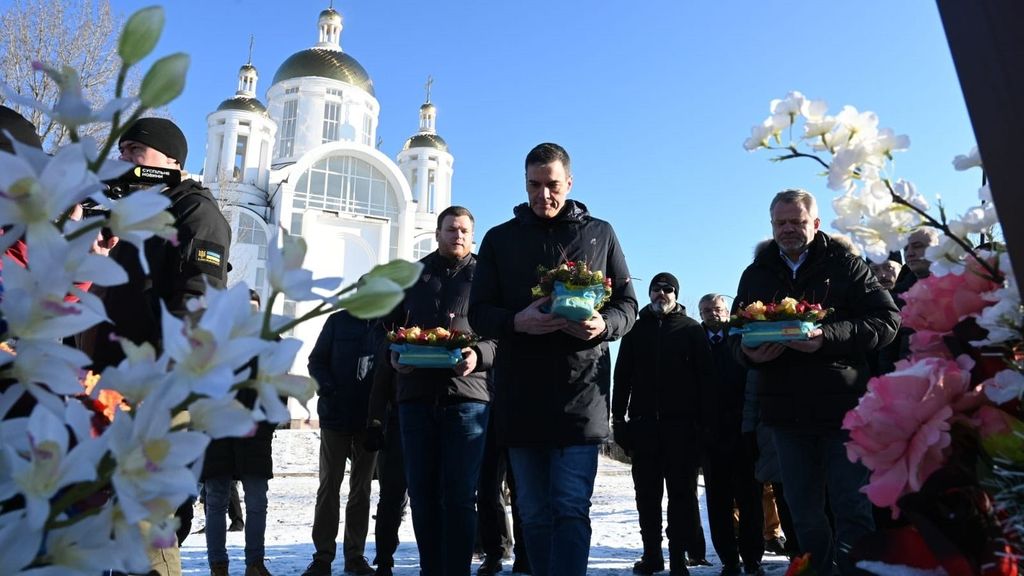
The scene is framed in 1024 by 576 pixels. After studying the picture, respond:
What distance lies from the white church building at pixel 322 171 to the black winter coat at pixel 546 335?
24797mm

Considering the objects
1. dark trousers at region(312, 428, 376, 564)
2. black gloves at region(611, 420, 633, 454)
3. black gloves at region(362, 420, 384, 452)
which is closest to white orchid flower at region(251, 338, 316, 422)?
black gloves at region(362, 420, 384, 452)

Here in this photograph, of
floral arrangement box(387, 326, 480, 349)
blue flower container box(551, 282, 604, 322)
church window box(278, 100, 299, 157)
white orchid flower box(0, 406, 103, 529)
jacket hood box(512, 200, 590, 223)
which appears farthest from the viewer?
church window box(278, 100, 299, 157)

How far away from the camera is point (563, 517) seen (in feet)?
10.5

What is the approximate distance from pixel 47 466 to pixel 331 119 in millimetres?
40147

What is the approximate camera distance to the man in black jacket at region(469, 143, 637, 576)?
3.27 meters

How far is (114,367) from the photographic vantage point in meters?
0.64

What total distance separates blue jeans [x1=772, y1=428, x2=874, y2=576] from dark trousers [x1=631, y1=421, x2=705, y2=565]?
6.01ft

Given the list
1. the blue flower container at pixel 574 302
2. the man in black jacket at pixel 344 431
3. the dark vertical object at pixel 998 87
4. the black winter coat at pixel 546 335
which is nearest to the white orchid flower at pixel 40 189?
the dark vertical object at pixel 998 87

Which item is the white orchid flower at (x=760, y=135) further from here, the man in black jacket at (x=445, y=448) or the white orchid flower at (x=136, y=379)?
the man in black jacket at (x=445, y=448)

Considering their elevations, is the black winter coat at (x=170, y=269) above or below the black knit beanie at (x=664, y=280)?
below

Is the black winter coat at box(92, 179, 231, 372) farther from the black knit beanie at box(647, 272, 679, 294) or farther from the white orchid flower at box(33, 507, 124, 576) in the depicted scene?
the black knit beanie at box(647, 272, 679, 294)

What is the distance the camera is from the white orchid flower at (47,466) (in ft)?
1.88

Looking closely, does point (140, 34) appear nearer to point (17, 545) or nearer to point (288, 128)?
point (17, 545)

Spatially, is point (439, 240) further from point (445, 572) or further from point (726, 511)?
point (726, 511)
